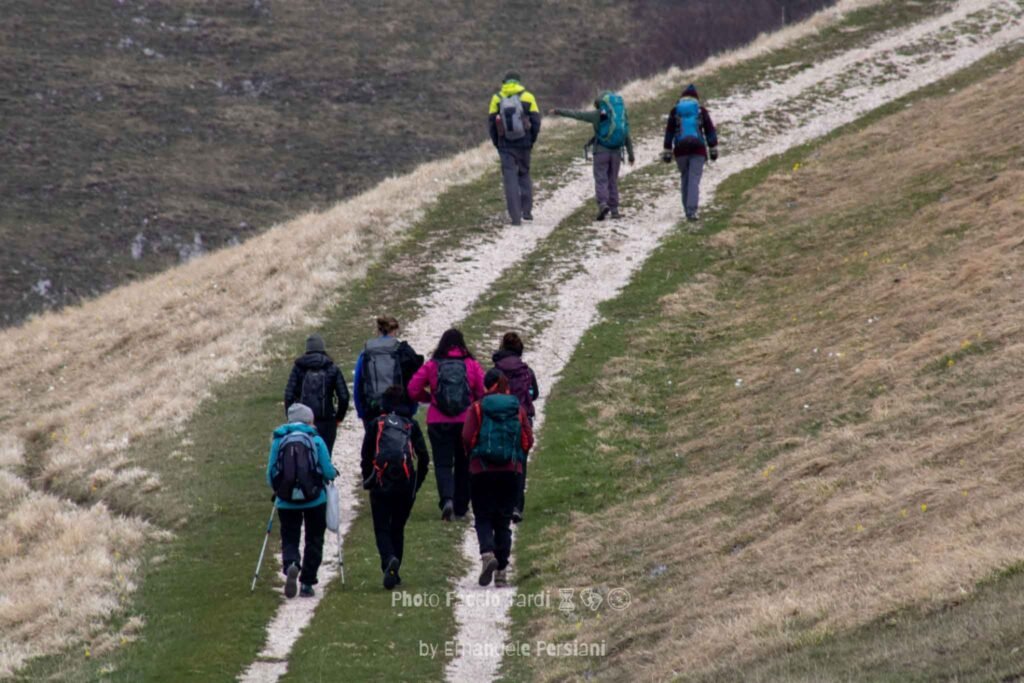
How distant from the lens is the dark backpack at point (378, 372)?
54.9 feet

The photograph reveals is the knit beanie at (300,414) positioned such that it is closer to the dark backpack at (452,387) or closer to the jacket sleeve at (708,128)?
the dark backpack at (452,387)

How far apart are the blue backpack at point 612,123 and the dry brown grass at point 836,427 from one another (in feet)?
9.32

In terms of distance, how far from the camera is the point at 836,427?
17500 mm

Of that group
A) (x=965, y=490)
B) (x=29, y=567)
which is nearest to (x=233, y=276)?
(x=29, y=567)

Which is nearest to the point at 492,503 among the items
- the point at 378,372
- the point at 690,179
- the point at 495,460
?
the point at 495,460

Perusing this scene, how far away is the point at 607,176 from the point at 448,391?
14.8 meters

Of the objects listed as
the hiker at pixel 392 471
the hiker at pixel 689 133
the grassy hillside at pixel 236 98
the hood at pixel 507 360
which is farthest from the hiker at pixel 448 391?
the grassy hillside at pixel 236 98

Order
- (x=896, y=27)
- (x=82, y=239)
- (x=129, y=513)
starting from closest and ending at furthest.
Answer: (x=129, y=513), (x=896, y=27), (x=82, y=239)

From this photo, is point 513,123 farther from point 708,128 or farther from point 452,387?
point 452,387

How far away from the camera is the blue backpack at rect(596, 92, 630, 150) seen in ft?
91.5

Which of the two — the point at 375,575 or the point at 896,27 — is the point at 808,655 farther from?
the point at 896,27

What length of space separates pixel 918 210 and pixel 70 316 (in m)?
20.0

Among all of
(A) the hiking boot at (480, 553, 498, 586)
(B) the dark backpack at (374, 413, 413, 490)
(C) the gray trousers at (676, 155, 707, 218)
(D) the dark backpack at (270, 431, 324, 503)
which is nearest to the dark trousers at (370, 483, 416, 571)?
(B) the dark backpack at (374, 413, 413, 490)

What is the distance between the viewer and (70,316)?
35.1 m
